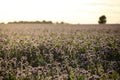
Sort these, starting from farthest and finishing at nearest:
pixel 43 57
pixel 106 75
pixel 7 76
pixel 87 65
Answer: pixel 43 57 → pixel 87 65 → pixel 7 76 → pixel 106 75

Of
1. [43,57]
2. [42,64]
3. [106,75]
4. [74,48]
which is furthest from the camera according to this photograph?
[74,48]

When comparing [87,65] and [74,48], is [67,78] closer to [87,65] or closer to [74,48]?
[87,65]

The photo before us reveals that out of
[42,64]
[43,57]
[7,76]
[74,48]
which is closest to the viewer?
[7,76]

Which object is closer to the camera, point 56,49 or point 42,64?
point 42,64

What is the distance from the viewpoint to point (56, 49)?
29.3ft

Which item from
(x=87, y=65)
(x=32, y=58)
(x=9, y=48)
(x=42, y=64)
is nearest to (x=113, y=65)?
(x=87, y=65)

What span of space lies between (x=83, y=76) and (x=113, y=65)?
1.19 metres

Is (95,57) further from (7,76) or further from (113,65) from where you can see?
(7,76)

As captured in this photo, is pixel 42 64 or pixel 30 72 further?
pixel 42 64

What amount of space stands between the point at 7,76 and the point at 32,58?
1.74 metres

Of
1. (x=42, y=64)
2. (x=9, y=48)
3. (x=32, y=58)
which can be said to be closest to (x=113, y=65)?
(x=42, y=64)

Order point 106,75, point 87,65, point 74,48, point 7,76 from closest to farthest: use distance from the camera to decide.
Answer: point 106,75 < point 7,76 < point 87,65 < point 74,48

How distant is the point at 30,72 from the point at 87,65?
1516mm

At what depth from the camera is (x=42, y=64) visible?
804 centimetres
